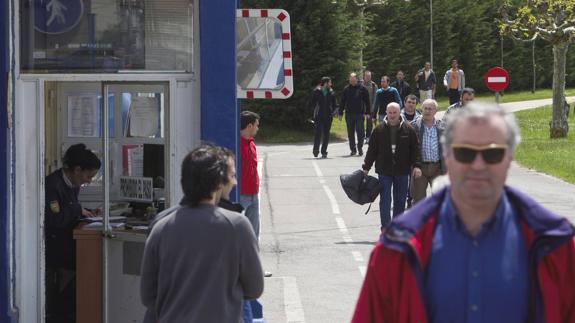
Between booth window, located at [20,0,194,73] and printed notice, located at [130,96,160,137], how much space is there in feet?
2.11

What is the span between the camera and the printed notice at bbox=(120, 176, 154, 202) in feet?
27.0

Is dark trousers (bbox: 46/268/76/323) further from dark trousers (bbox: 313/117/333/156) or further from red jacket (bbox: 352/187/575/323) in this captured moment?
dark trousers (bbox: 313/117/333/156)

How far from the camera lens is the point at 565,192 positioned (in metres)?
19.7

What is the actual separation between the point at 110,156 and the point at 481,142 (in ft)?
17.8

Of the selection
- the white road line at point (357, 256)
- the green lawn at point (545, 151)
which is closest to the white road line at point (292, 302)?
the white road line at point (357, 256)

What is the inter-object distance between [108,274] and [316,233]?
743cm

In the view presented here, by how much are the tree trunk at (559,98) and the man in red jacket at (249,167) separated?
23.2 m

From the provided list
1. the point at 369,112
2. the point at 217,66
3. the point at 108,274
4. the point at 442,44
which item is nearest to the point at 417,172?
the point at 108,274

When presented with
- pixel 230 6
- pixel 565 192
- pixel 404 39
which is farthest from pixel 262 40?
pixel 404 39

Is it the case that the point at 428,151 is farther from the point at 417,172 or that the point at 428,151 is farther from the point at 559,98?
the point at 559,98

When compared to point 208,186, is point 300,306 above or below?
below

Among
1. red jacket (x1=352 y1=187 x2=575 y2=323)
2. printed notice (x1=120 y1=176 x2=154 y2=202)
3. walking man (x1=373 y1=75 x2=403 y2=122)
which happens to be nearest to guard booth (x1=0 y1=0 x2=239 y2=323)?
printed notice (x1=120 y1=176 x2=154 y2=202)

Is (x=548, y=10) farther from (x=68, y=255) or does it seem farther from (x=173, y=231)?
(x=173, y=231)

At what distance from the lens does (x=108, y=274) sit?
7.63 metres
